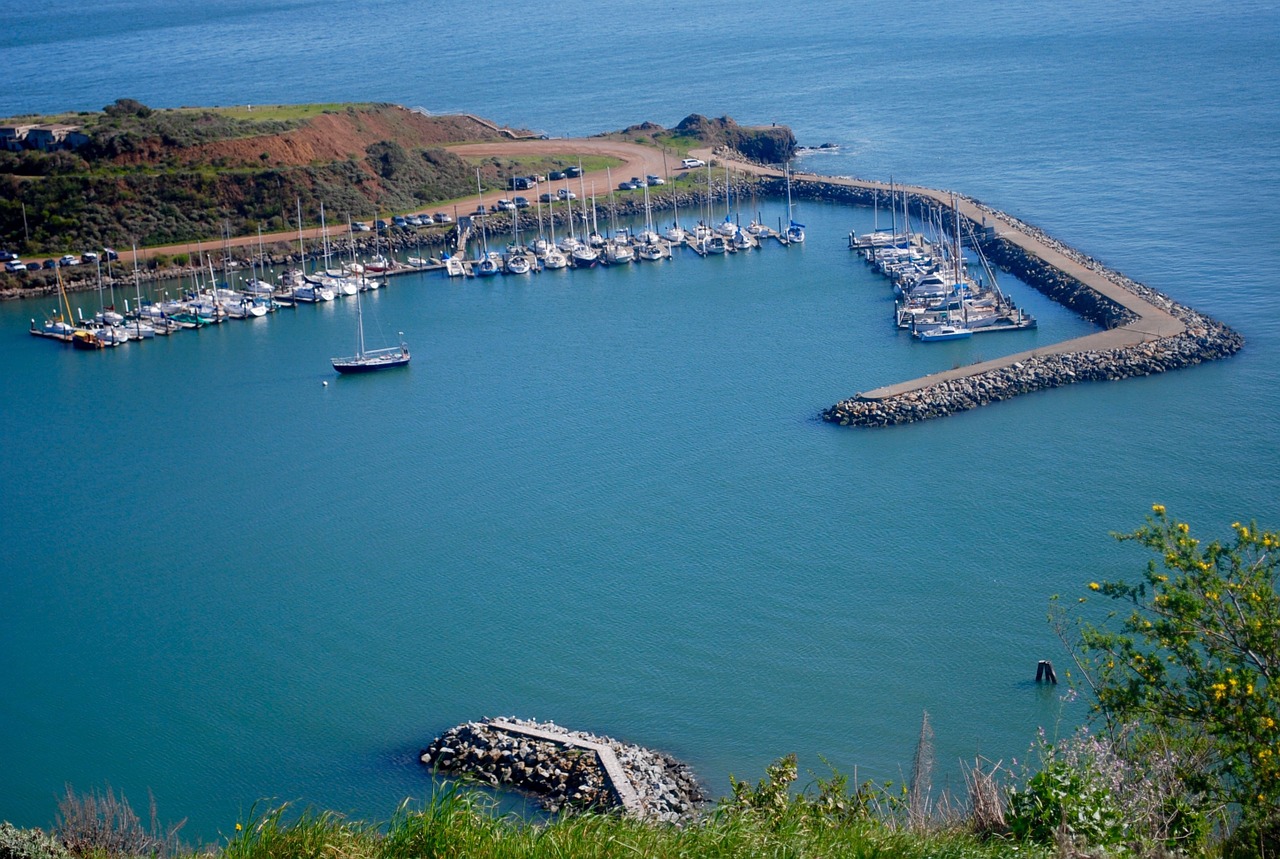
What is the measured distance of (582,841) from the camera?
30.6 feet

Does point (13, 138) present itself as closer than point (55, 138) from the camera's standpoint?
No

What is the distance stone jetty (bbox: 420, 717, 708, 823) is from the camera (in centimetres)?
1752

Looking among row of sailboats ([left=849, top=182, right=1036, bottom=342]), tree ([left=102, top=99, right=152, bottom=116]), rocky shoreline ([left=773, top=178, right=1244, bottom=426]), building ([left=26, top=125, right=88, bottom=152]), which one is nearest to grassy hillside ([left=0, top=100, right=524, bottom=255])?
tree ([left=102, top=99, right=152, bottom=116])

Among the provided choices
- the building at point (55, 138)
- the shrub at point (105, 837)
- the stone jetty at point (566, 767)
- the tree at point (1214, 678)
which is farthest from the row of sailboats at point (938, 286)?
the building at point (55, 138)

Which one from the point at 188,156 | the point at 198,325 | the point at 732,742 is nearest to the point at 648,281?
the point at 198,325

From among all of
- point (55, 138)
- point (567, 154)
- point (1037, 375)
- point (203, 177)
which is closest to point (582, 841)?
point (1037, 375)

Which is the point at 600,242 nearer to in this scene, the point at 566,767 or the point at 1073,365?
the point at 1073,365

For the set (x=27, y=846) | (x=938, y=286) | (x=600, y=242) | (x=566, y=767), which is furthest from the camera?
(x=600, y=242)

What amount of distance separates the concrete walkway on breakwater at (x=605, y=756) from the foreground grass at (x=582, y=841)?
6.35 metres

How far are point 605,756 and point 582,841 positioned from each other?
9066 mm

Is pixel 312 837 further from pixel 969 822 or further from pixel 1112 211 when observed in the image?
pixel 1112 211

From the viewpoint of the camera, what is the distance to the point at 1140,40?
9500 centimetres

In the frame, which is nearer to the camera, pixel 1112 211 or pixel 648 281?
pixel 648 281

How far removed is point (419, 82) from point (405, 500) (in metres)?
76.0
